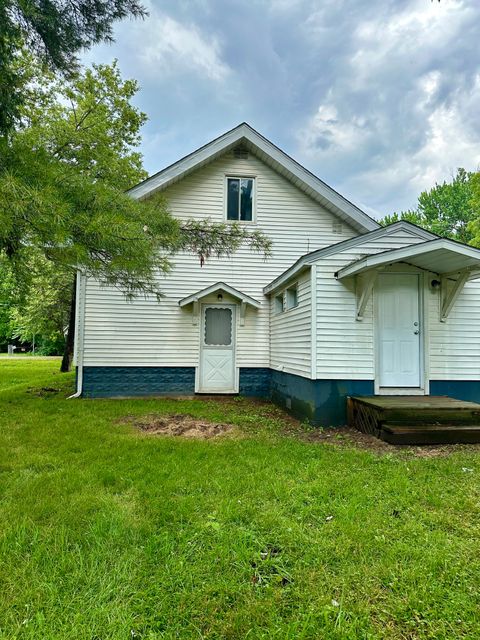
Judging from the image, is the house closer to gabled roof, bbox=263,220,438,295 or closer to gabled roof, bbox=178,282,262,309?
gabled roof, bbox=178,282,262,309

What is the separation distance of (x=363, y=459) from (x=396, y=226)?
11.9 feet

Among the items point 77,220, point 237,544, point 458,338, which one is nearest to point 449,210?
point 458,338

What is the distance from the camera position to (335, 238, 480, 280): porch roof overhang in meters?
4.78

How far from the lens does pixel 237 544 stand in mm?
2242

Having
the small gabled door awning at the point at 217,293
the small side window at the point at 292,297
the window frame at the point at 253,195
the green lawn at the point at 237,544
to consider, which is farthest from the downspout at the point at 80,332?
the small side window at the point at 292,297

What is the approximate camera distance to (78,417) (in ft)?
19.6

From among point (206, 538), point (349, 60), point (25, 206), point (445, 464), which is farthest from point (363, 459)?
point (349, 60)

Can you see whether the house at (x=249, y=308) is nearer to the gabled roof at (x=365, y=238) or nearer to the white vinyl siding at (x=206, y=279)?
the white vinyl siding at (x=206, y=279)

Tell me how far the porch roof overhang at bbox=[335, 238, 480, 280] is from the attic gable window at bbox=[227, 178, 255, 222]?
3.96m

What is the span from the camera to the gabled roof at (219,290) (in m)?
8.00

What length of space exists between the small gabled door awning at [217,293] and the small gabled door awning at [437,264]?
303 centimetres

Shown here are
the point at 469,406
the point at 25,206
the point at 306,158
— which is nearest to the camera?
the point at 25,206

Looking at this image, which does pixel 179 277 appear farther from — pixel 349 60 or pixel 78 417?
pixel 349 60

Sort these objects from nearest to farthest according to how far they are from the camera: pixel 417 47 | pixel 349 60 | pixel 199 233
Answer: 1. pixel 199 233
2. pixel 417 47
3. pixel 349 60
